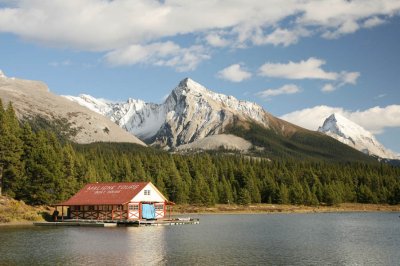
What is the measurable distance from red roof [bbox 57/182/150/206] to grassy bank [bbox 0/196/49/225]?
5.67 m

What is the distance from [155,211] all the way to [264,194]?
89504 mm

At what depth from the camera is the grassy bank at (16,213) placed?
8930 centimetres

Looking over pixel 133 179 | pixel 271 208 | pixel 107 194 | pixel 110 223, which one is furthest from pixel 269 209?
pixel 110 223

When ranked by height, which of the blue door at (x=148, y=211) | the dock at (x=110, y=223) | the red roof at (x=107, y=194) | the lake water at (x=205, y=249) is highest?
the red roof at (x=107, y=194)

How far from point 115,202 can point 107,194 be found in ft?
14.9

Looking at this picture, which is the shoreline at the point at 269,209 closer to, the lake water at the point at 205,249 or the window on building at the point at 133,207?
the window on building at the point at 133,207

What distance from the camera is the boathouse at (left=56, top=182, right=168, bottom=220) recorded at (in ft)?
315

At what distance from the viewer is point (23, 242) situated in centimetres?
5788

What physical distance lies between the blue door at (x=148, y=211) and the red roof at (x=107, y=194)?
4.27 metres

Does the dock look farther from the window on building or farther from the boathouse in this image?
the window on building

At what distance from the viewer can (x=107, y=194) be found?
98312mm

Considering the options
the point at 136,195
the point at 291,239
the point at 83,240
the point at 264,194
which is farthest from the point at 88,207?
the point at 264,194

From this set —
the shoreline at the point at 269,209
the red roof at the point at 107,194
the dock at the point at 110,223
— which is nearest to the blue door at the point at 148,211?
the red roof at the point at 107,194

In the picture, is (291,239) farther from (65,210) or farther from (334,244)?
(65,210)
